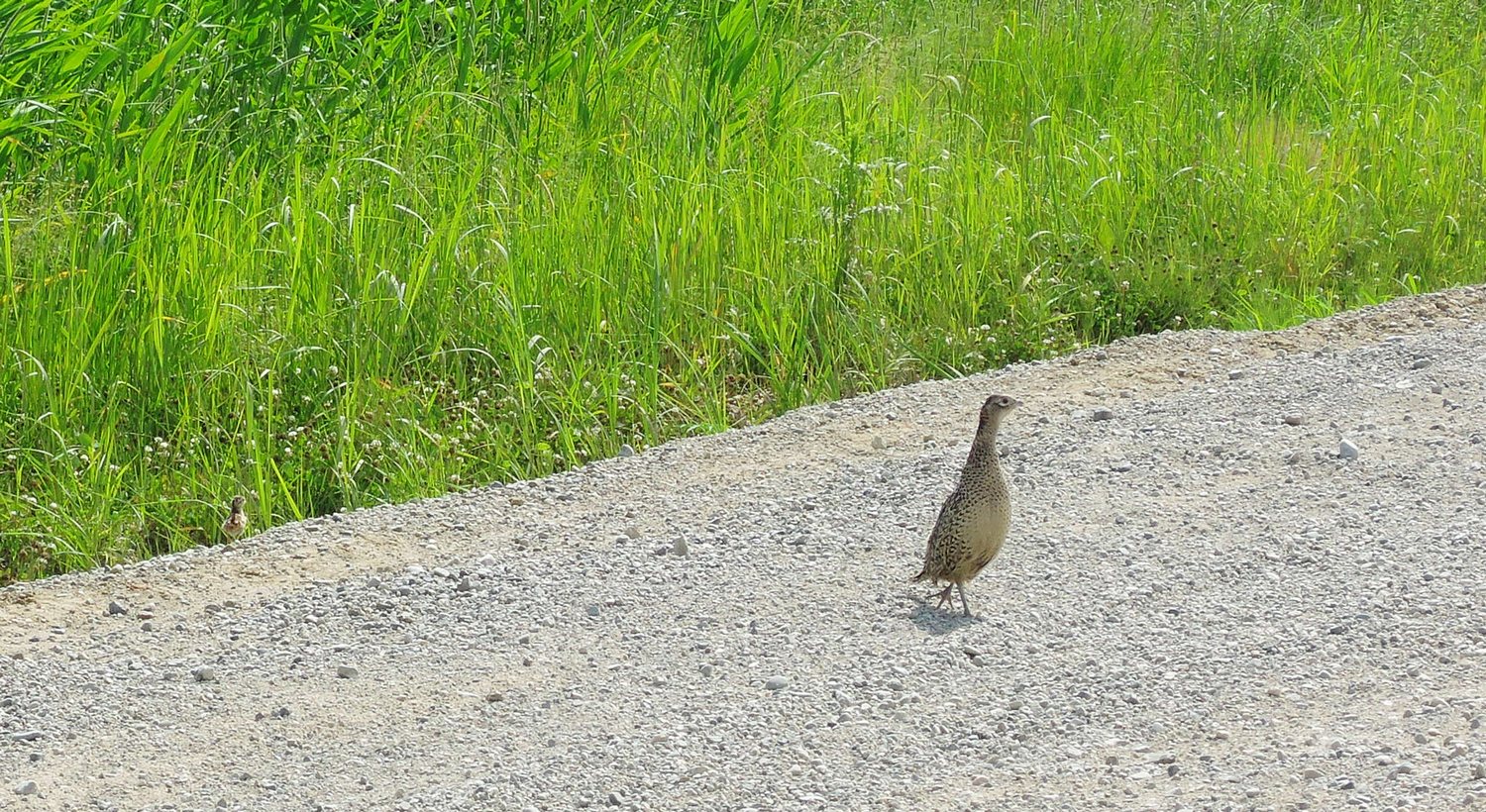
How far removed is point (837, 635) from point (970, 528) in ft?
1.36

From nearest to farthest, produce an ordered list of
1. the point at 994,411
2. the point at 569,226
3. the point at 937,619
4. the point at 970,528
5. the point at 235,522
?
the point at 970,528
the point at 937,619
the point at 994,411
the point at 235,522
the point at 569,226

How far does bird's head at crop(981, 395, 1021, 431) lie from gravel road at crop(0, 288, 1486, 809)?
0.41 metres

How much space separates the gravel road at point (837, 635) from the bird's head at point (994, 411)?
409 mm

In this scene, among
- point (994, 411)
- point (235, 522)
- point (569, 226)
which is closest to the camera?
point (994, 411)

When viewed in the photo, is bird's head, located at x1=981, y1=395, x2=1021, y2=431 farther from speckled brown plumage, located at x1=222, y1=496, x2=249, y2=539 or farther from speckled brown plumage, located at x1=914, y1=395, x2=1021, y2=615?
speckled brown plumage, located at x1=222, y1=496, x2=249, y2=539

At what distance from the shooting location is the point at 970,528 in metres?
4.50

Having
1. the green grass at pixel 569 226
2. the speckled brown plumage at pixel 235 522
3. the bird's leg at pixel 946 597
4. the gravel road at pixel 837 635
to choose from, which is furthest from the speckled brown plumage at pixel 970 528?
the speckled brown plumage at pixel 235 522

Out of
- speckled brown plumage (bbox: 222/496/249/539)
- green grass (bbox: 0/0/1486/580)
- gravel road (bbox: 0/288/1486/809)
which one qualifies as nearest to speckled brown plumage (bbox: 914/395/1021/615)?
gravel road (bbox: 0/288/1486/809)

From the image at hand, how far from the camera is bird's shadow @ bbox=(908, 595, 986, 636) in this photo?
4566 millimetres

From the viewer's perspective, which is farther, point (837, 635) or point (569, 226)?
point (569, 226)

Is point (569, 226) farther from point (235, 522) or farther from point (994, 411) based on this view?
point (994, 411)

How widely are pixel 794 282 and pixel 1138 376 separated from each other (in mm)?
1273

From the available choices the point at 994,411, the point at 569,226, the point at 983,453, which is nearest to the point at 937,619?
the point at 983,453

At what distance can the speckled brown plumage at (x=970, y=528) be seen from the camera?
4508 mm
